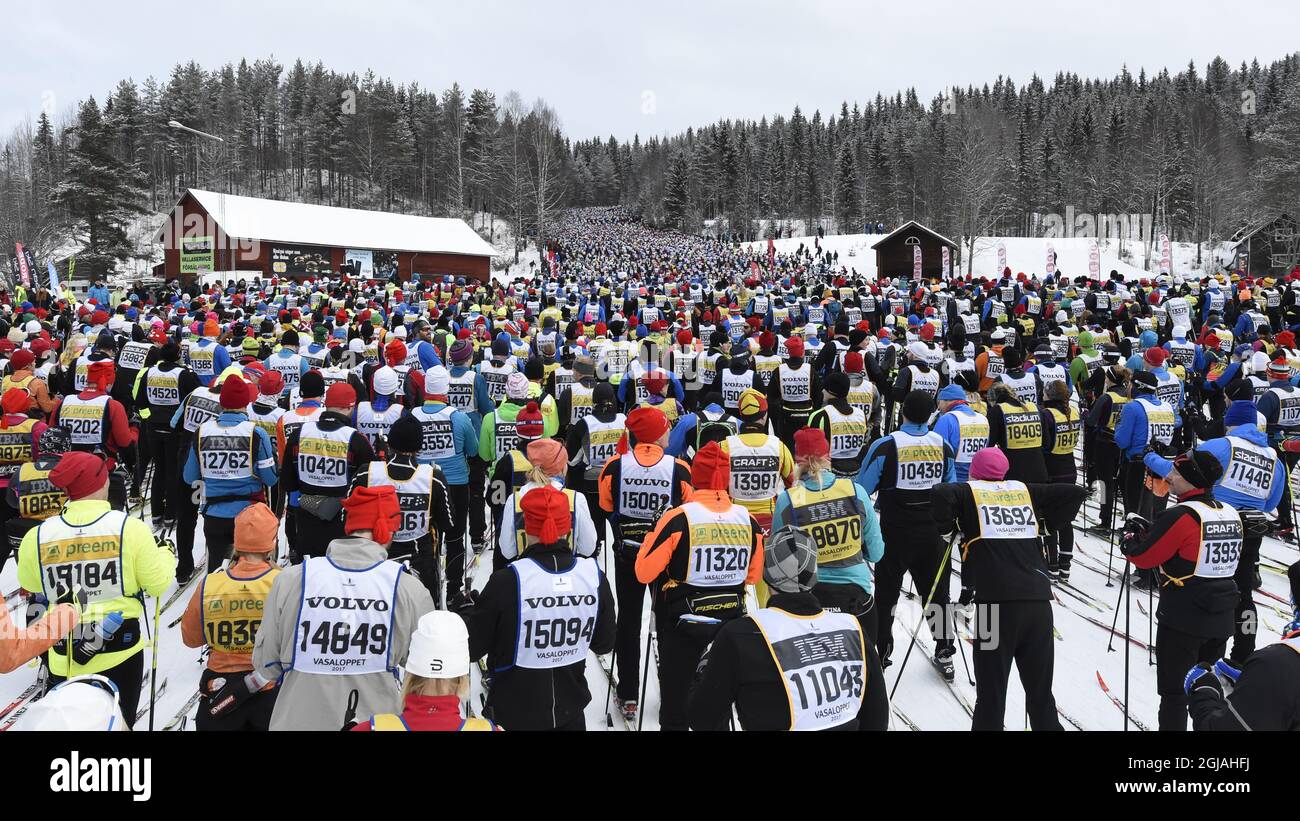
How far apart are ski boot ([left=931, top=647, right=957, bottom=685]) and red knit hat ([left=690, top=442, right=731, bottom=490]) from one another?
270 cm

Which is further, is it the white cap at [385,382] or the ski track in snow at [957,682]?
the white cap at [385,382]


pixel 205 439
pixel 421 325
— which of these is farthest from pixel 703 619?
pixel 421 325

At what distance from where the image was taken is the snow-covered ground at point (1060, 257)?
49750 mm

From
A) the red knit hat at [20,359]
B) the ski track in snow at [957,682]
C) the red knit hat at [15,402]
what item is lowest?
the ski track in snow at [957,682]

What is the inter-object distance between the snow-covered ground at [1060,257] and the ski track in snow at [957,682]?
43726mm

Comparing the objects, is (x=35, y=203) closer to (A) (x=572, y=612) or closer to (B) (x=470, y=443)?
(B) (x=470, y=443)

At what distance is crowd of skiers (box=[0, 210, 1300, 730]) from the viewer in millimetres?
3150

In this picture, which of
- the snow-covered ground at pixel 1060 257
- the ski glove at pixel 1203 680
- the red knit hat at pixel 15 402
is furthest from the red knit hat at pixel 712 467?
the snow-covered ground at pixel 1060 257

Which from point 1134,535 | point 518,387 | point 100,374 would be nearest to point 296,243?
point 100,374

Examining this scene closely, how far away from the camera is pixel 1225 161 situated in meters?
63.5

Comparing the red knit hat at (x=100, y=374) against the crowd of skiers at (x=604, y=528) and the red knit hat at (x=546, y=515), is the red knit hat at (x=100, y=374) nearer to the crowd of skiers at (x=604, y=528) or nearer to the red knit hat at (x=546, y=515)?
the crowd of skiers at (x=604, y=528)

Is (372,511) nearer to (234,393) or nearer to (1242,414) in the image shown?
(234,393)

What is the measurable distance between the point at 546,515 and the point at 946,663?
12.8 feet

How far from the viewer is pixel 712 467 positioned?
433 centimetres
